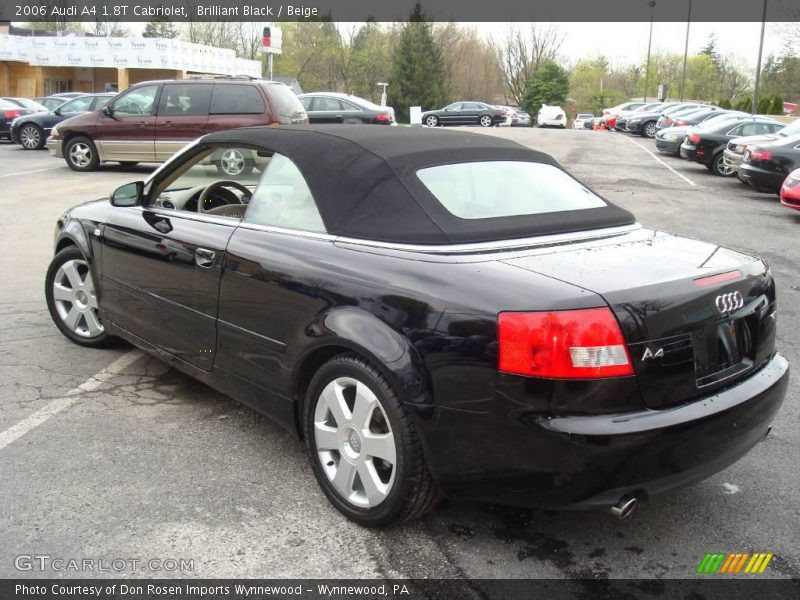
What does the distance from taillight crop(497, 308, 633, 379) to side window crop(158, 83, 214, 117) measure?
1357cm

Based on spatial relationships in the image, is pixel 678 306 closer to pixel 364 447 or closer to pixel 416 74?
pixel 364 447

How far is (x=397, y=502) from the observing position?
2975 millimetres

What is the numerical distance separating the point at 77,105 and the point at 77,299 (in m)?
18.4

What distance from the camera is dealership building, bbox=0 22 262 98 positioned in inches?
1618

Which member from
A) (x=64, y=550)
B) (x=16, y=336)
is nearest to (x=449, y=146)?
(x=64, y=550)

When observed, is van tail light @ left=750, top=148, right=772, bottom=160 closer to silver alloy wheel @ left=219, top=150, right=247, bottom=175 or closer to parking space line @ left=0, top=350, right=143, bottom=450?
silver alloy wheel @ left=219, top=150, right=247, bottom=175

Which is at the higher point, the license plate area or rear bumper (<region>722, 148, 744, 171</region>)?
rear bumper (<region>722, 148, 744, 171</region>)

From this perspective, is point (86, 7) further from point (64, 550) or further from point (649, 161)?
point (64, 550)

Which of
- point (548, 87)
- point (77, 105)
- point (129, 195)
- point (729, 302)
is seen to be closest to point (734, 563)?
point (729, 302)

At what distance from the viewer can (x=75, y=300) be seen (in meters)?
5.19

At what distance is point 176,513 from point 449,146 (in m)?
2.08

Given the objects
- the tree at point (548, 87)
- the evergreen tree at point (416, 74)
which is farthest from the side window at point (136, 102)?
the tree at point (548, 87)

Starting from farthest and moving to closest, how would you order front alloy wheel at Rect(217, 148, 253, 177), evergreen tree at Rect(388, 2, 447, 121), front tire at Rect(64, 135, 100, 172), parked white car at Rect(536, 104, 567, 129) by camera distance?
evergreen tree at Rect(388, 2, 447, 121) < parked white car at Rect(536, 104, 567, 129) < front tire at Rect(64, 135, 100, 172) < front alloy wheel at Rect(217, 148, 253, 177)

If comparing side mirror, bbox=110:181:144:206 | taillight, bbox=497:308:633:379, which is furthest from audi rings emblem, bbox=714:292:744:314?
side mirror, bbox=110:181:144:206
